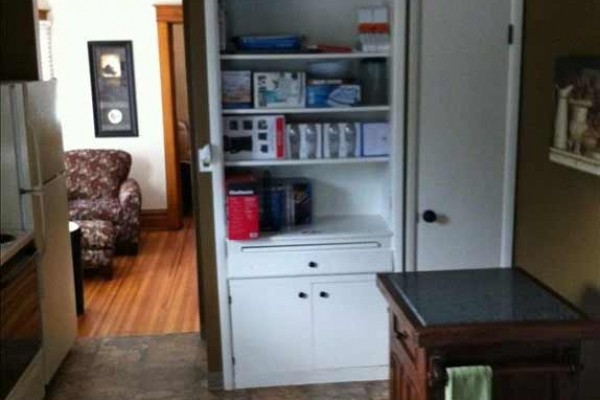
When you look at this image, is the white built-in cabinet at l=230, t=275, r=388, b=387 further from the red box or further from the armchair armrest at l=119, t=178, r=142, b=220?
the armchair armrest at l=119, t=178, r=142, b=220

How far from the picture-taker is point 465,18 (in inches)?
131

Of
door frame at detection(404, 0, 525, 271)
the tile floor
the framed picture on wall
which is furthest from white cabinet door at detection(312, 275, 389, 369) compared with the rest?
the framed picture on wall

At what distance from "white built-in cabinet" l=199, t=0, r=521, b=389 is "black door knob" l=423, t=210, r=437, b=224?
3 cm

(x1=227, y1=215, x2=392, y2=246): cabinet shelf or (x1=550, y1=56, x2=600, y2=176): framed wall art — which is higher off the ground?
(x1=550, y1=56, x2=600, y2=176): framed wall art

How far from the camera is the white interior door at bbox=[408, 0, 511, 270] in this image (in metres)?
3.33

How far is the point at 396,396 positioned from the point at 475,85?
1.67m

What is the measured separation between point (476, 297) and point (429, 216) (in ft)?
4.11

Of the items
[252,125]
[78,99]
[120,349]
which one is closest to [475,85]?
[252,125]

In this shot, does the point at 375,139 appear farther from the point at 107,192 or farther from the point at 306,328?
the point at 107,192

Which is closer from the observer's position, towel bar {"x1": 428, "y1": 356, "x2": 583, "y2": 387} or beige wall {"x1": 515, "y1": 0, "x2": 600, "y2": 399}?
towel bar {"x1": 428, "y1": 356, "x2": 583, "y2": 387}

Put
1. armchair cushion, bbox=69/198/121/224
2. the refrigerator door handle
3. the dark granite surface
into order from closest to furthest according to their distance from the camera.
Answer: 1. the dark granite surface
2. the refrigerator door handle
3. armchair cushion, bbox=69/198/121/224

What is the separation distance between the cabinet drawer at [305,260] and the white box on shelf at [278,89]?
71 cm

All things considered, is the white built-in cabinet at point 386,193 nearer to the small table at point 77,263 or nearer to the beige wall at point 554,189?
the beige wall at point 554,189

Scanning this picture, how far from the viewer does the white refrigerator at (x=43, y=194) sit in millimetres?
3152
